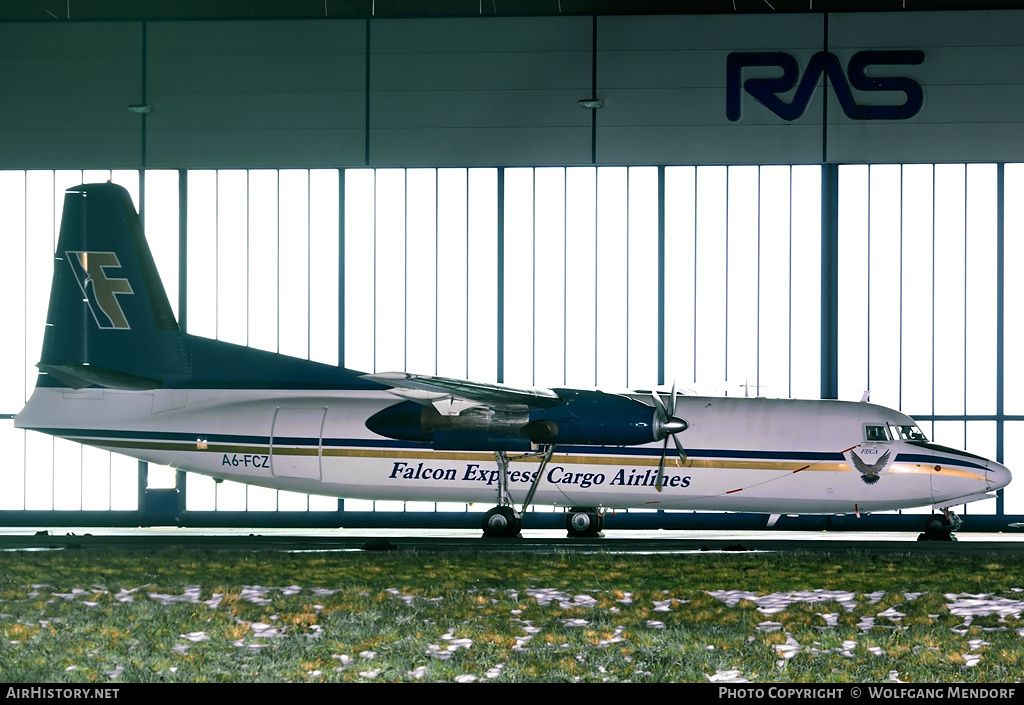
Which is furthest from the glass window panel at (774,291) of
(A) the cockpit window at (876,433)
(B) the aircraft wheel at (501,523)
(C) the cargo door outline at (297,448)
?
(C) the cargo door outline at (297,448)

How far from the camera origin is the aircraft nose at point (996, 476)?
89.4ft

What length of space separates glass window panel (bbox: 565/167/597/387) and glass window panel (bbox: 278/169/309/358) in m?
7.40

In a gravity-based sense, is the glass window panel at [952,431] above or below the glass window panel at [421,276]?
below

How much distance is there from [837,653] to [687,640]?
2.18 meters

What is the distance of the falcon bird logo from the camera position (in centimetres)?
2744

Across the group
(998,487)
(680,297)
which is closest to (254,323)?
(680,297)

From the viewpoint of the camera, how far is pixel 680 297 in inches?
1309

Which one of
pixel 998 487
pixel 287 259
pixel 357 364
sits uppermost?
pixel 287 259

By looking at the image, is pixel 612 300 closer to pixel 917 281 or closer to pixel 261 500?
pixel 917 281

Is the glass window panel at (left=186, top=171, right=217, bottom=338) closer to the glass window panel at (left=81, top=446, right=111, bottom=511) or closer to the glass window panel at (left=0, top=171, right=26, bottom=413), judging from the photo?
the glass window panel at (left=0, top=171, right=26, bottom=413)

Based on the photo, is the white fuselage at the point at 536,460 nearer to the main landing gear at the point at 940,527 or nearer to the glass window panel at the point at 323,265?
the main landing gear at the point at 940,527

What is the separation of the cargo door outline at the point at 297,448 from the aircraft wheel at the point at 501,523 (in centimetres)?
425

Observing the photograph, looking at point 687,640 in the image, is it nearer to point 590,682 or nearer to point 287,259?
point 590,682

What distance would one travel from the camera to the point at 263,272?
33.7m
